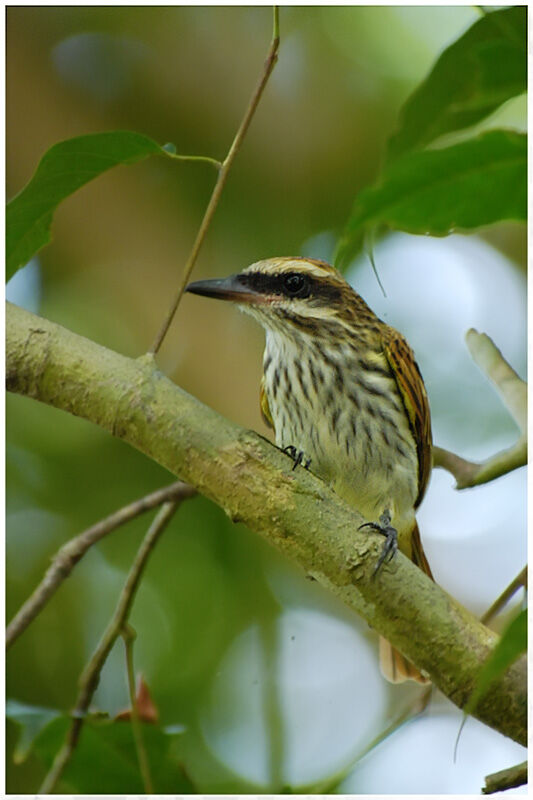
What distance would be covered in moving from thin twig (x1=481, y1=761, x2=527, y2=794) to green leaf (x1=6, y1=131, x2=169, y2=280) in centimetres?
95

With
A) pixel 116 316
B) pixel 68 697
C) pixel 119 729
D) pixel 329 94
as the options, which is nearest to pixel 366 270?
pixel 329 94

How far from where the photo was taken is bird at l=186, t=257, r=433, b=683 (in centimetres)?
198

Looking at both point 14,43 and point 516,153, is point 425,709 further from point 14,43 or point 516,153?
point 14,43

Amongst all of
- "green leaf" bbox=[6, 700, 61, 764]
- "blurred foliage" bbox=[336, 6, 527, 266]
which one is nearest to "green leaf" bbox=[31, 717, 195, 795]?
"green leaf" bbox=[6, 700, 61, 764]

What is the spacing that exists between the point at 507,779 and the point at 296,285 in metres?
1.06

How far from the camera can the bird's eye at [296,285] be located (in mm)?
1975

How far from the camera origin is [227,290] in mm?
1845

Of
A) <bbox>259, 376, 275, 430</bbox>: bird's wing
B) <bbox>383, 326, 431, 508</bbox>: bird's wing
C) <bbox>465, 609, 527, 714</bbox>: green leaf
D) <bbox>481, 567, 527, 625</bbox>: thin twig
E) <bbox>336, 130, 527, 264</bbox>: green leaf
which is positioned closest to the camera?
<bbox>465, 609, 527, 714</bbox>: green leaf

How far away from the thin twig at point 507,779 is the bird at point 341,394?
2.32ft

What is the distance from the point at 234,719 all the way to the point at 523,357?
1.22 m

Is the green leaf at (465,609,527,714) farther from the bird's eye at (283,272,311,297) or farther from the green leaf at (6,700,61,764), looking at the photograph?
the bird's eye at (283,272,311,297)

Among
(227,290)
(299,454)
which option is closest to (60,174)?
(227,290)

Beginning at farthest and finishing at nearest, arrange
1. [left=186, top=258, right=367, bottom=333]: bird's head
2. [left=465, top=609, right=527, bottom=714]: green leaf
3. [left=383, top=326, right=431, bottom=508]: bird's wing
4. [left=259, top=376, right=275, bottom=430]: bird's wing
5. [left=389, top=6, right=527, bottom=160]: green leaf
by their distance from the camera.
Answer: [left=259, top=376, right=275, bottom=430]: bird's wing
[left=383, top=326, right=431, bottom=508]: bird's wing
[left=186, top=258, right=367, bottom=333]: bird's head
[left=389, top=6, right=527, bottom=160]: green leaf
[left=465, top=609, right=527, bottom=714]: green leaf

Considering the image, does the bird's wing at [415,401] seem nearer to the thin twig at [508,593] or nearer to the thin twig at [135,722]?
the thin twig at [508,593]
